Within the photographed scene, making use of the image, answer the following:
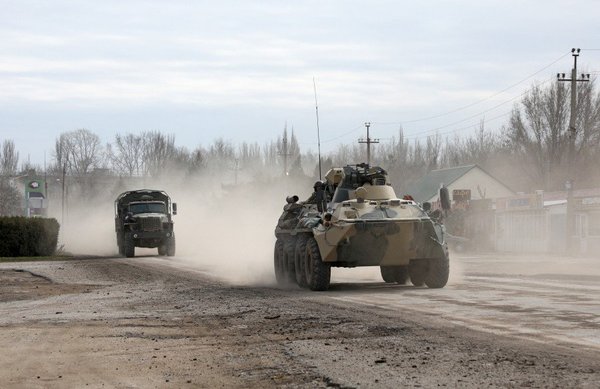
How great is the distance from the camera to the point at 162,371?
29.7ft

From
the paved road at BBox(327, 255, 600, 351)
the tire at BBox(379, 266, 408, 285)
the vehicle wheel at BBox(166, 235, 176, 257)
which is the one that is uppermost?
the vehicle wheel at BBox(166, 235, 176, 257)

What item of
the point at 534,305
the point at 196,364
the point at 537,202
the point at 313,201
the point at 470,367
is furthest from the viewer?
the point at 537,202

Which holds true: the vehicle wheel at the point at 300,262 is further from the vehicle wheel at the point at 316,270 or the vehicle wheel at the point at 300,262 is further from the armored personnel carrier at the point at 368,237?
the vehicle wheel at the point at 316,270

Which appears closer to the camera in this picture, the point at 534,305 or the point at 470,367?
the point at 470,367

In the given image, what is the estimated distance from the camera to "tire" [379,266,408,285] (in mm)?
20906

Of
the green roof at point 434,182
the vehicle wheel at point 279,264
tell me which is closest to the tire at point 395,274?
the vehicle wheel at point 279,264

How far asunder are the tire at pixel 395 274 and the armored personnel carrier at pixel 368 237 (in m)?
0.43

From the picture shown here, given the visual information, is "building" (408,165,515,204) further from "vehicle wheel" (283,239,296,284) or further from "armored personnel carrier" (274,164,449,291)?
"armored personnel carrier" (274,164,449,291)

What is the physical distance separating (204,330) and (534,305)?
513cm

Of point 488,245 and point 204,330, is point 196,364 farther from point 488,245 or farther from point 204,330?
point 488,245

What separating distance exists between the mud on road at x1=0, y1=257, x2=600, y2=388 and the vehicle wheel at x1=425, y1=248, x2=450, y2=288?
11.4 ft

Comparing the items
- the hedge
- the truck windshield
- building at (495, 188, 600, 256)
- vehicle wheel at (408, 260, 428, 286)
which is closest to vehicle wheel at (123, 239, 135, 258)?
the truck windshield

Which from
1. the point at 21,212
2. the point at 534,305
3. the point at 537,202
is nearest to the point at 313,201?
the point at 534,305

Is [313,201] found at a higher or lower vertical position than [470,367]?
higher
